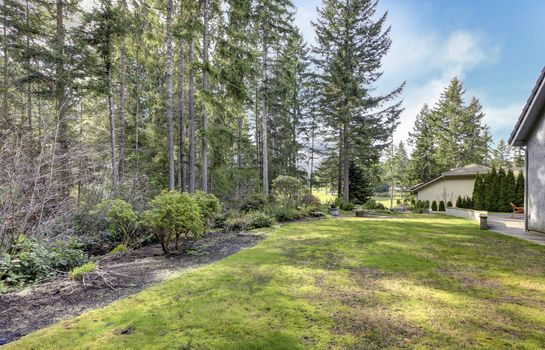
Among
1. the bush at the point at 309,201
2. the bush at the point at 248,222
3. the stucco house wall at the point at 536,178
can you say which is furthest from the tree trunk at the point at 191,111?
the stucco house wall at the point at 536,178

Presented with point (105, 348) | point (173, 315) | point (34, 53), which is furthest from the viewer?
point (34, 53)

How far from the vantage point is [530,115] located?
318 inches

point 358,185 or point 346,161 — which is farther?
point 358,185

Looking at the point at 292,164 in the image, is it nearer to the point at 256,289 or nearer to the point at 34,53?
the point at 34,53

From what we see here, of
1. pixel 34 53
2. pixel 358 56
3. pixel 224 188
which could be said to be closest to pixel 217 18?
pixel 34 53

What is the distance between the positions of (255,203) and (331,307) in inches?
379

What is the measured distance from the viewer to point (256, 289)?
3.83m

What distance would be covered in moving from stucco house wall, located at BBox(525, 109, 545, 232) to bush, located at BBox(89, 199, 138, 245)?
455 inches

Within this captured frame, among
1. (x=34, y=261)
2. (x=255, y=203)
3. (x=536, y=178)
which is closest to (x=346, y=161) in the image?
(x=255, y=203)

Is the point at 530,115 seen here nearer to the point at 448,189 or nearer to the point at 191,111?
the point at 191,111

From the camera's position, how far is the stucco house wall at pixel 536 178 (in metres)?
7.99

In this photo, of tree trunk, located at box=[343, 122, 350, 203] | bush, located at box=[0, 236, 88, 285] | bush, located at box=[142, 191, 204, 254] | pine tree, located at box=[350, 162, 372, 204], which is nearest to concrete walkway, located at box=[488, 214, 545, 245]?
bush, located at box=[142, 191, 204, 254]

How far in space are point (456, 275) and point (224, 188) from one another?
13151 mm

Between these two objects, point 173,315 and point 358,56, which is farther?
point 358,56
